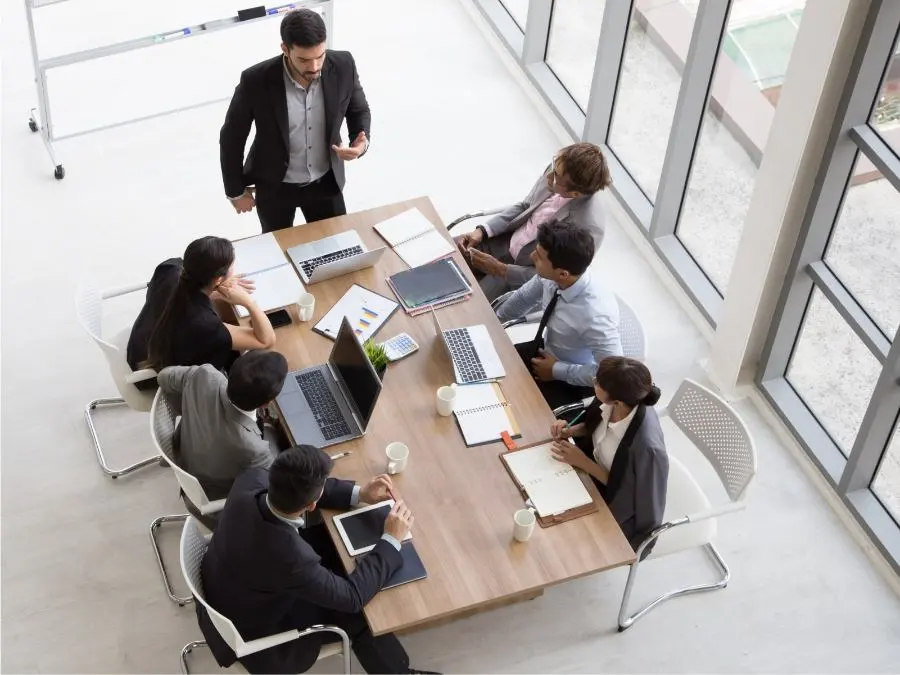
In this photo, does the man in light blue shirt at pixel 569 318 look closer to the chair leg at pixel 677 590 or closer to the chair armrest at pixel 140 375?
the chair leg at pixel 677 590

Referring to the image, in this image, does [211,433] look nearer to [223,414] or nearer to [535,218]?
[223,414]

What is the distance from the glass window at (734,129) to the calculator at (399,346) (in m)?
2.01

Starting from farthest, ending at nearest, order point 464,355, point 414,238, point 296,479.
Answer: point 414,238 < point 464,355 < point 296,479

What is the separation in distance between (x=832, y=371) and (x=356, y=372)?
2.56m

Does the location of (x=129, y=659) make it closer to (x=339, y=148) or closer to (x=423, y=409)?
(x=423, y=409)

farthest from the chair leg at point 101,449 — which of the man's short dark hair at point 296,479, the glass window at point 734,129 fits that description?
the glass window at point 734,129

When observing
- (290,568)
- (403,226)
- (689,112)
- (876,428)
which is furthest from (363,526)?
(689,112)

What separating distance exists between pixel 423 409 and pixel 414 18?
447cm

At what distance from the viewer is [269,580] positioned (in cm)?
402

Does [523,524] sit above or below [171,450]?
above

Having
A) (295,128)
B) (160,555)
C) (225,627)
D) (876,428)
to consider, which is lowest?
(160,555)

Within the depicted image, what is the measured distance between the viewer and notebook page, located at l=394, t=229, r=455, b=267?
217 inches

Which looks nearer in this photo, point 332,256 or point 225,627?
point 225,627

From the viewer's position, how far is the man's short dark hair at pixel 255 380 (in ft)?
14.1
